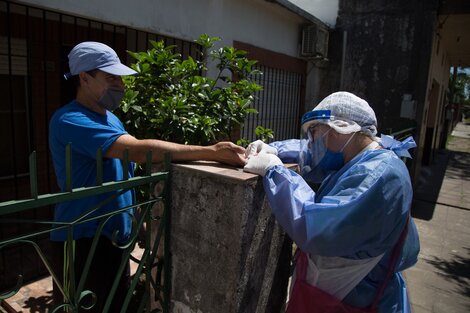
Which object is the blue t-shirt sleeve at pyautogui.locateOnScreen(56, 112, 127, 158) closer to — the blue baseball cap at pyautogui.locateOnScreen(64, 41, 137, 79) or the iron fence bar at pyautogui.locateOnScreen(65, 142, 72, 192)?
the blue baseball cap at pyautogui.locateOnScreen(64, 41, 137, 79)

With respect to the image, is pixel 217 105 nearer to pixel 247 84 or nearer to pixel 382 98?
pixel 247 84

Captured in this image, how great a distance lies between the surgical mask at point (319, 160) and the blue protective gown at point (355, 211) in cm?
12

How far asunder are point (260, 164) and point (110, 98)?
33.8 inches

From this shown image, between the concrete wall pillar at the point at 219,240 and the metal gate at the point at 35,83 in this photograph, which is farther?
the metal gate at the point at 35,83

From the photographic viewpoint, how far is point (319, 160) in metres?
1.74

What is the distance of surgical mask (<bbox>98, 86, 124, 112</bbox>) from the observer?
1907 millimetres

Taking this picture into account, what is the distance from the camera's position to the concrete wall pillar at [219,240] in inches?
61.4

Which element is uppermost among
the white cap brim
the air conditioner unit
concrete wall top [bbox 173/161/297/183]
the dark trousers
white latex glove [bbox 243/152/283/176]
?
the air conditioner unit

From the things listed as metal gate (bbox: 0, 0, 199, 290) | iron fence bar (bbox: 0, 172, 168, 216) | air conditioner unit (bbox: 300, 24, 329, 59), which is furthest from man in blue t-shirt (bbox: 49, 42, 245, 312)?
air conditioner unit (bbox: 300, 24, 329, 59)

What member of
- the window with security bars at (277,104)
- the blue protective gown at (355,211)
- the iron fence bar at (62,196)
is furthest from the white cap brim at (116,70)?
the window with security bars at (277,104)

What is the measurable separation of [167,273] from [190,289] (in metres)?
0.14

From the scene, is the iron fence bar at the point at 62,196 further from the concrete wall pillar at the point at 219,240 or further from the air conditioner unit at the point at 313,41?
the air conditioner unit at the point at 313,41

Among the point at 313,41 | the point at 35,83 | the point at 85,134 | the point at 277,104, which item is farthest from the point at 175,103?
the point at 313,41

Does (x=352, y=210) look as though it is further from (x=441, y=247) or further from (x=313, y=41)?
(x=313, y=41)
